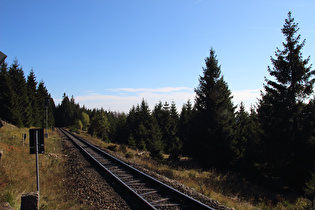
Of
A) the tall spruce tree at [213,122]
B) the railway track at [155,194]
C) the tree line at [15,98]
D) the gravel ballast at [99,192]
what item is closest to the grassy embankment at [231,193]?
the gravel ballast at [99,192]

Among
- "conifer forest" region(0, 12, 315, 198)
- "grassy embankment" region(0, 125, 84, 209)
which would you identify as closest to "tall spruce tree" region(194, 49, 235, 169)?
"conifer forest" region(0, 12, 315, 198)

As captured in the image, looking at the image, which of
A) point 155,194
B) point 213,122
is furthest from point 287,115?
point 155,194

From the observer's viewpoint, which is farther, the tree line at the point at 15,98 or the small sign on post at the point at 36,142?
the tree line at the point at 15,98

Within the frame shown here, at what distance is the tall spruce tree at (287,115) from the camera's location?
45.0 feet

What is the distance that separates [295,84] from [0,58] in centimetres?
1870

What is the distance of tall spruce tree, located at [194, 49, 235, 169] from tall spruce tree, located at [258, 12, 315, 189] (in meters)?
3.99

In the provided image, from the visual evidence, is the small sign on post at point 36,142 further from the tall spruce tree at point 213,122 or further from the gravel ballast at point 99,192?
the tall spruce tree at point 213,122

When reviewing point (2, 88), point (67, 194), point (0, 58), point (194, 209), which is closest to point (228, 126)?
point (194, 209)

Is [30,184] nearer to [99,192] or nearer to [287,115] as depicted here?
[99,192]

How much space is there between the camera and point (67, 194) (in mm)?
7277

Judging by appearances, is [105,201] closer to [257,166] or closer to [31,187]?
[31,187]

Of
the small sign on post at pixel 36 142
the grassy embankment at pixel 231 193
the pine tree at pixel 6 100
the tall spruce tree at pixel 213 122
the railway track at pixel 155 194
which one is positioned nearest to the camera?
the railway track at pixel 155 194

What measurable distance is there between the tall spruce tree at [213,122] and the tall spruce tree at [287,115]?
13.1ft

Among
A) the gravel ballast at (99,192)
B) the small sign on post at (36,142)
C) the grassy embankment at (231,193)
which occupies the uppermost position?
the small sign on post at (36,142)
